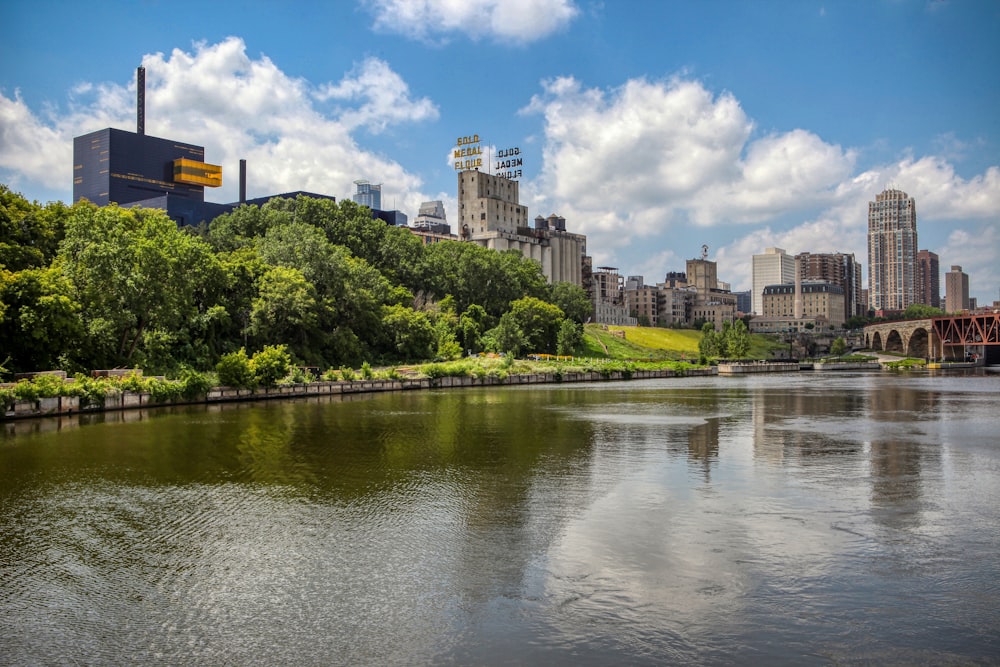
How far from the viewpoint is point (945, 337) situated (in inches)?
6629

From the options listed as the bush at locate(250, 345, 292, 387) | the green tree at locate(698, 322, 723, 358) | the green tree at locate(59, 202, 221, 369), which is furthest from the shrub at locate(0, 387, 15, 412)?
the green tree at locate(698, 322, 723, 358)

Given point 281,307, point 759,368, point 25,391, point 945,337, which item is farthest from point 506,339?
point 945,337

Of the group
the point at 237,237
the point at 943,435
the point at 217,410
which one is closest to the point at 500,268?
the point at 237,237

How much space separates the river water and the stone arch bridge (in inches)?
5856

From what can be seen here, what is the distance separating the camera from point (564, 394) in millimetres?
65562

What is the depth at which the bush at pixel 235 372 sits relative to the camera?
54.9 m

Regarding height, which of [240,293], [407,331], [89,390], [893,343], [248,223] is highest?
[248,223]

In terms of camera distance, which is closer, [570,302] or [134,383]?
[134,383]

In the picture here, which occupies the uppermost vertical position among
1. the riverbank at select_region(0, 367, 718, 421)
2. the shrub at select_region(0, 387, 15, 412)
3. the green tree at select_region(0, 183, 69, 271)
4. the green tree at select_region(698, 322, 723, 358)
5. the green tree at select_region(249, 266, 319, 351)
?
the green tree at select_region(0, 183, 69, 271)

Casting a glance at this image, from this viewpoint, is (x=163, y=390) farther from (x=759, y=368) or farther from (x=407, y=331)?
(x=759, y=368)

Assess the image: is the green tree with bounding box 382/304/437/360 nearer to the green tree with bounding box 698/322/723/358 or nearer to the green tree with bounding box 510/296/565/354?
the green tree with bounding box 510/296/565/354

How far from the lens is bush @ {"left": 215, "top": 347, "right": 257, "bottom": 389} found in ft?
180

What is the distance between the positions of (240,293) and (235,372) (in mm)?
21529

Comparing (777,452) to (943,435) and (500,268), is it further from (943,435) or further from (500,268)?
(500,268)
